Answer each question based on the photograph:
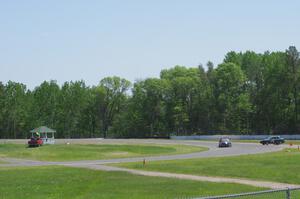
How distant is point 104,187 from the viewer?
29922 millimetres

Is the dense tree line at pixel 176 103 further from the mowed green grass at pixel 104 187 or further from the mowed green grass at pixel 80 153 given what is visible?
the mowed green grass at pixel 104 187

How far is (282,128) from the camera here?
5010 inches

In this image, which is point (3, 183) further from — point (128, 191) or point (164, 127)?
point (164, 127)

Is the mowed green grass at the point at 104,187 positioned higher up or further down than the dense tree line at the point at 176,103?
further down

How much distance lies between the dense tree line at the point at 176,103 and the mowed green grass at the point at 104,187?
9470 cm

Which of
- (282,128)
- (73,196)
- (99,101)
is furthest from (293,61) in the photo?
(73,196)

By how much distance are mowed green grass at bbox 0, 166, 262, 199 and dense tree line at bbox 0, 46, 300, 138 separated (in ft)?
311

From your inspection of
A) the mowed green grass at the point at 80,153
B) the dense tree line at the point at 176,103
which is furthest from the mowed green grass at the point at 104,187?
the dense tree line at the point at 176,103

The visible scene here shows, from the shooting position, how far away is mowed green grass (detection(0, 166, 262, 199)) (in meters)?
26.1

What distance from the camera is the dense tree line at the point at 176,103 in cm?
12975

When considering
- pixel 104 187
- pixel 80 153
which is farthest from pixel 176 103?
pixel 104 187

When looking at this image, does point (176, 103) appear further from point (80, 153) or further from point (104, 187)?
point (104, 187)

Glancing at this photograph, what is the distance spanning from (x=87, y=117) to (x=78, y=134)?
6.75m

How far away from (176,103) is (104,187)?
383 ft
